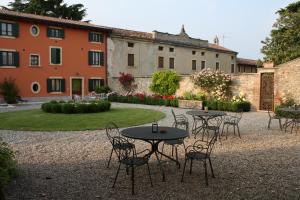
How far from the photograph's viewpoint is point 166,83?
21.7 m

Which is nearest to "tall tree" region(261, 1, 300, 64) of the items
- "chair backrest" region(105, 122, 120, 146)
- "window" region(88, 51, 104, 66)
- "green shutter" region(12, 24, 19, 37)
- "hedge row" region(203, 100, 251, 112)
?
"hedge row" region(203, 100, 251, 112)

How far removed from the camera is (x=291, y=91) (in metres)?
15.6

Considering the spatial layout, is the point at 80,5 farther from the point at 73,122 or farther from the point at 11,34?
the point at 73,122

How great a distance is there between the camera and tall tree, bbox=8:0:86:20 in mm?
33219

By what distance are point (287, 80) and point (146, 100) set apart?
970 cm

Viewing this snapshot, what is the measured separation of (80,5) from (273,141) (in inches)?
1292

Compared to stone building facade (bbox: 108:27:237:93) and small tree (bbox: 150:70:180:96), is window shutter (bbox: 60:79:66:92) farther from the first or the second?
small tree (bbox: 150:70:180:96)

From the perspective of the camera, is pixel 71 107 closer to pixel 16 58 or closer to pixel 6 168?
pixel 16 58

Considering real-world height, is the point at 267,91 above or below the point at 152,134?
above

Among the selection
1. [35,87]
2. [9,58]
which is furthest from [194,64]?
[9,58]

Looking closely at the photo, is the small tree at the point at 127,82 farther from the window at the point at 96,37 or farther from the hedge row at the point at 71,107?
the hedge row at the point at 71,107

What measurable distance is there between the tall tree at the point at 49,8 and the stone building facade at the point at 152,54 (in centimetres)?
1070

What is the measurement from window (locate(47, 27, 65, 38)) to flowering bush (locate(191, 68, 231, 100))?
1184cm

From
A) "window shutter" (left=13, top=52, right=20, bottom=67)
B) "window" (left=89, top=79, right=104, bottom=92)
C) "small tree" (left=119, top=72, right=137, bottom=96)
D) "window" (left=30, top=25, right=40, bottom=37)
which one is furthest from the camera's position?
"window" (left=89, top=79, right=104, bottom=92)
